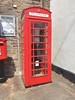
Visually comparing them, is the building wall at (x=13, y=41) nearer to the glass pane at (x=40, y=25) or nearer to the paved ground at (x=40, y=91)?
the paved ground at (x=40, y=91)

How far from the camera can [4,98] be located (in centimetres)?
516

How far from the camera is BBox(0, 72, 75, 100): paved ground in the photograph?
5.07 meters

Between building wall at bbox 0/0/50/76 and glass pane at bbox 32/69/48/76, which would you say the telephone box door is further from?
building wall at bbox 0/0/50/76

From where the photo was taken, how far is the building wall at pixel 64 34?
593 cm

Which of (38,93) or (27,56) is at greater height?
(27,56)

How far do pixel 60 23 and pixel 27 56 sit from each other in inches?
81.2

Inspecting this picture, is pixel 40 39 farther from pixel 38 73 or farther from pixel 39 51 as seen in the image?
pixel 38 73

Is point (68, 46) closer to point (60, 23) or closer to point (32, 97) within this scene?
point (60, 23)

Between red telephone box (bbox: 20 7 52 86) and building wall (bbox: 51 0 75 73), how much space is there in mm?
715

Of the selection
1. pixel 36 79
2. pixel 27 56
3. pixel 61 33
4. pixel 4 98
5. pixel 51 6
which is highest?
pixel 51 6

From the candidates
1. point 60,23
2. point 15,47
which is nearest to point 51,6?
point 60,23

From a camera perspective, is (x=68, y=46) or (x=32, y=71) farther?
(x=68, y=46)

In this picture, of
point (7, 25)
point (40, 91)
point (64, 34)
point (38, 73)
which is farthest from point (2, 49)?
point (64, 34)

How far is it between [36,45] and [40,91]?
144cm
